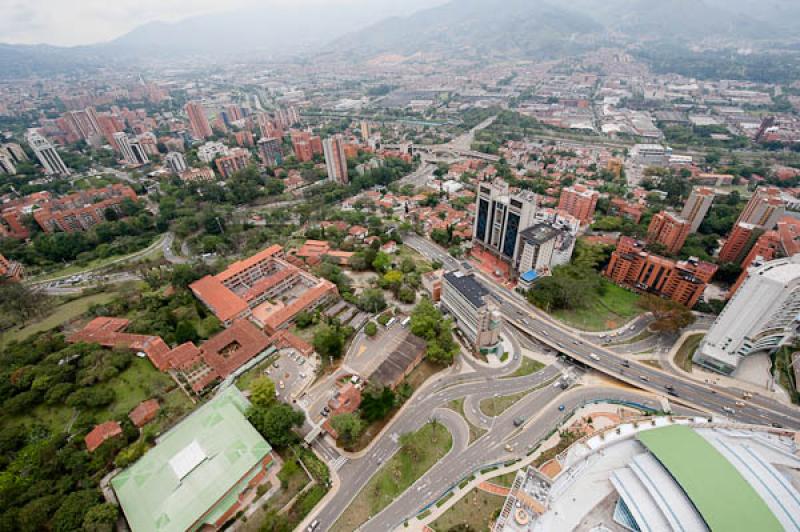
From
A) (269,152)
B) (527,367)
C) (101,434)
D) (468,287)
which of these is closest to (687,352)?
(527,367)

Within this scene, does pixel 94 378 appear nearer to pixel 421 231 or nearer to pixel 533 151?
pixel 421 231

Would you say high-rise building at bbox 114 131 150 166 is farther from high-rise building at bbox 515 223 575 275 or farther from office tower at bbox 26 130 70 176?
high-rise building at bbox 515 223 575 275

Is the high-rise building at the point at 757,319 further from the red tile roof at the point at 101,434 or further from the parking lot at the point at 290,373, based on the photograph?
the red tile roof at the point at 101,434

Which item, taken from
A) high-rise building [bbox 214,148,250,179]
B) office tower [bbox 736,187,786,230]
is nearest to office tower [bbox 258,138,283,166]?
high-rise building [bbox 214,148,250,179]

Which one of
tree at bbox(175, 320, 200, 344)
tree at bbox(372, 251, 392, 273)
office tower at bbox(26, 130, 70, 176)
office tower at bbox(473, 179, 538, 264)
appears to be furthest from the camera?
office tower at bbox(26, 130, 70, 176)

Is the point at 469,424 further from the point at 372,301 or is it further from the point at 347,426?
the point at 372,301

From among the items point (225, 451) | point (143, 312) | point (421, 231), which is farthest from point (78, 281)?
point (421, 231)
